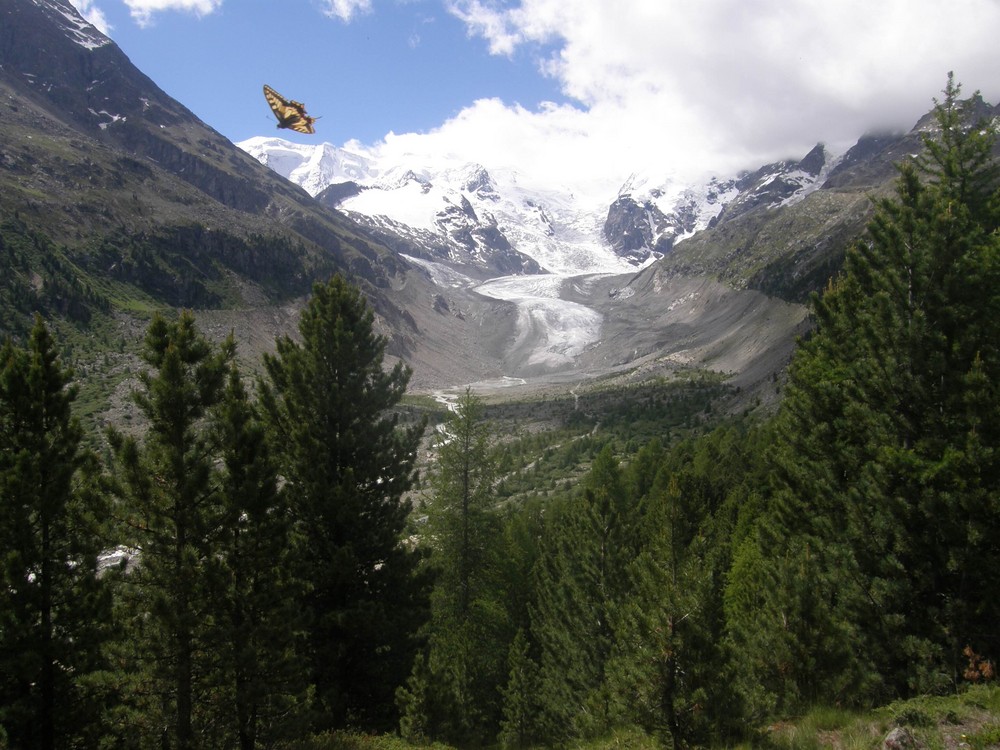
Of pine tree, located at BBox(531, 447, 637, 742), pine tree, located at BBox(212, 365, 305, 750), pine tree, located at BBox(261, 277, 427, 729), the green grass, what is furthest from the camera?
pine tree, located at BBox(531, 447, 637, 742)

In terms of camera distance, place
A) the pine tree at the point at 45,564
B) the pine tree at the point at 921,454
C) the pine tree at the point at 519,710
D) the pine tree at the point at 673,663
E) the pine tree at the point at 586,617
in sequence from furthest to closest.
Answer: the pine tree at the point at 519,710 < the pine tree at the point at 586,617 < the pine tree at the point at 921,454 < the pine tree at the point at 673,663 < the pine tree at the point at 45,564

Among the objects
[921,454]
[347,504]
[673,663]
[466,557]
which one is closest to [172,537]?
[347,504]

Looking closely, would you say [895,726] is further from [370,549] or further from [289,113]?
[289,113]

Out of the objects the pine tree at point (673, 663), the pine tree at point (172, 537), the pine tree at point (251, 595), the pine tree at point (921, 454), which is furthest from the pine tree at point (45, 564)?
the pine tree at point (921, 454)

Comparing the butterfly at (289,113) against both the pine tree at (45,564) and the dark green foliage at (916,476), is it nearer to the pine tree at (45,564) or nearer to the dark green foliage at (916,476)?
the pine tree at (45,564)

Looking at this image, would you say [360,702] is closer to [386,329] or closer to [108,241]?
[108,241]

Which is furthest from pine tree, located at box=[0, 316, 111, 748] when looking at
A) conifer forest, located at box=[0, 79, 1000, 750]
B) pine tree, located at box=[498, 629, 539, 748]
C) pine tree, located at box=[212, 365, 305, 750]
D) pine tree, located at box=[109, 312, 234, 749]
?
pine tree, located at box=[498, 629, 539, 748]

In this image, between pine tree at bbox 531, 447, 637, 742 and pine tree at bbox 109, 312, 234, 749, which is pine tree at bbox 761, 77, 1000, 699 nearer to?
pine tree at bbox 531, 447, 637, 742
